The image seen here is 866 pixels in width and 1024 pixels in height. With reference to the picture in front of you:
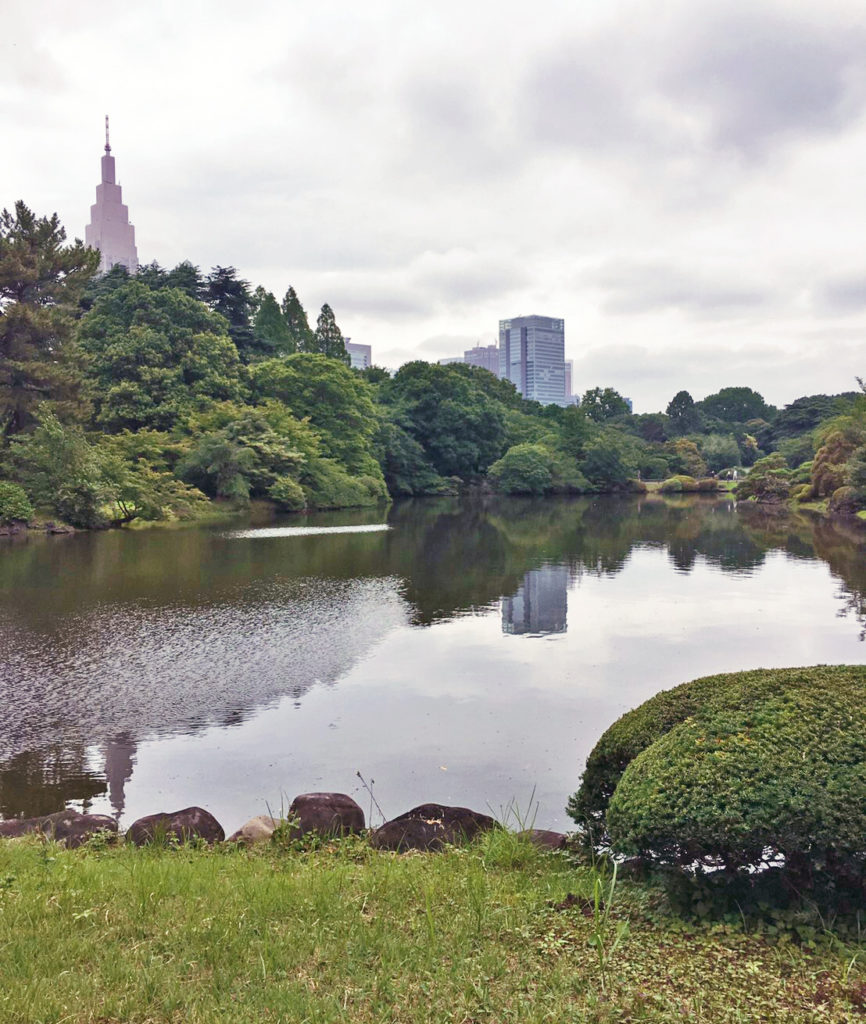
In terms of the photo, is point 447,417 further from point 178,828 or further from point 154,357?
point 178,828

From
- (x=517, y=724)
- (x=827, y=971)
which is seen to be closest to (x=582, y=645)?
(x=517, y=724)

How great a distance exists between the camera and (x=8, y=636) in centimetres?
1011

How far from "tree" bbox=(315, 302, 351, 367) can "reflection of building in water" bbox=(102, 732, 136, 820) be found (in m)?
49.8

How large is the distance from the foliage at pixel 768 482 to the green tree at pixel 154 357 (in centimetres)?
3160

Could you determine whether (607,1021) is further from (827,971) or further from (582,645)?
(582,645)

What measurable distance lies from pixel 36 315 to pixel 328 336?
30708 mm

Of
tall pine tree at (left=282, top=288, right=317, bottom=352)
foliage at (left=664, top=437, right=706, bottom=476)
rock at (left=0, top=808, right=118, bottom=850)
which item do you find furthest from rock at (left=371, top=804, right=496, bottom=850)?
foliage at (left=664, top=437, right=706, bottom=476)

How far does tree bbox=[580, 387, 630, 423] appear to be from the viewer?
3113 inches

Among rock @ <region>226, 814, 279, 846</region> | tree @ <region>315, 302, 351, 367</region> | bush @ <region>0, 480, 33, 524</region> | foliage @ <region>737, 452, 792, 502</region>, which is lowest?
rock @ <region>226, 814, 279, 846</region>

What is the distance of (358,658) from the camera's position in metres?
9.52

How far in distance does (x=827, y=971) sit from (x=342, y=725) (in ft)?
15.6

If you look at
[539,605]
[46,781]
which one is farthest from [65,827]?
[539,605]

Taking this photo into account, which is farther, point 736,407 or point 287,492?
point 736,407

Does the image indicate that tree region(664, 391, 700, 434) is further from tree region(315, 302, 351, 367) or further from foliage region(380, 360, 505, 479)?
tree region(315, 302, 351, 367)
